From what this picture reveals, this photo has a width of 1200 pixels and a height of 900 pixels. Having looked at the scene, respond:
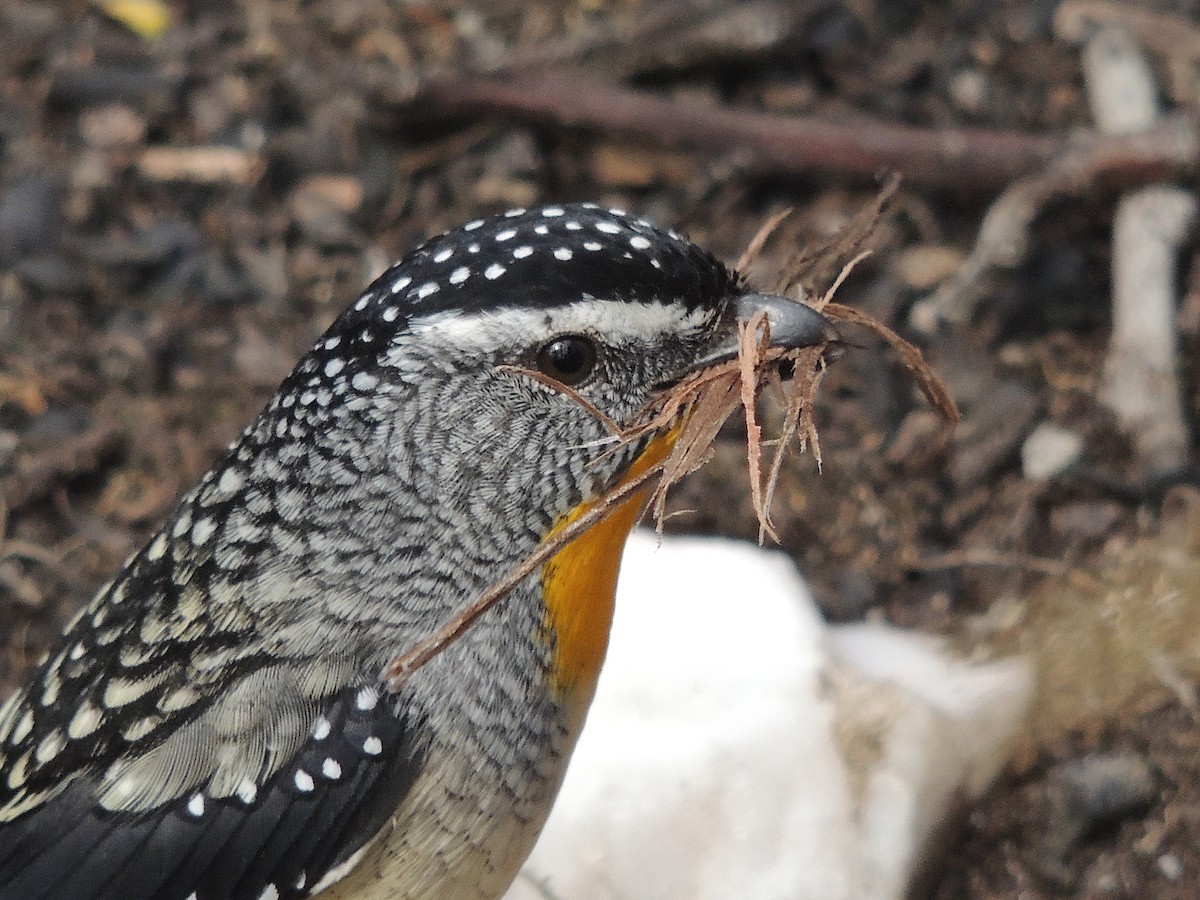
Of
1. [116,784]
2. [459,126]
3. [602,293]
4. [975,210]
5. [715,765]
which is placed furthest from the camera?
[459,126]

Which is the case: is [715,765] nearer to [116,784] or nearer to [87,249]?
[116,784]

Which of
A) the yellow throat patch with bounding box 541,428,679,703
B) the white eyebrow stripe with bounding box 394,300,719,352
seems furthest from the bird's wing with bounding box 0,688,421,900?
the white eyebrow stripe with bounding box 394,300,719,352

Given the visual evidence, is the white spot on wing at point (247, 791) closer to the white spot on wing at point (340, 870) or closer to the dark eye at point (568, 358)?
the white spot on wing at point (340, 870)

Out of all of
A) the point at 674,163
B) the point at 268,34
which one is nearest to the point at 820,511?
the point at 674,163

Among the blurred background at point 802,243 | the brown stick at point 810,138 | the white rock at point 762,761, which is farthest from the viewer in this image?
the brown stick at point 810,138

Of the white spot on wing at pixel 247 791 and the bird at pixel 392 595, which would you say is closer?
the bird at pixel 392 595

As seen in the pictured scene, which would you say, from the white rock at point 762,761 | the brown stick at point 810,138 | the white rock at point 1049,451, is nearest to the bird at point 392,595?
the white rock at point 762,761

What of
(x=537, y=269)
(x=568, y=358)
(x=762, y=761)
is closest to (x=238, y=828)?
(x=568, y=358)
